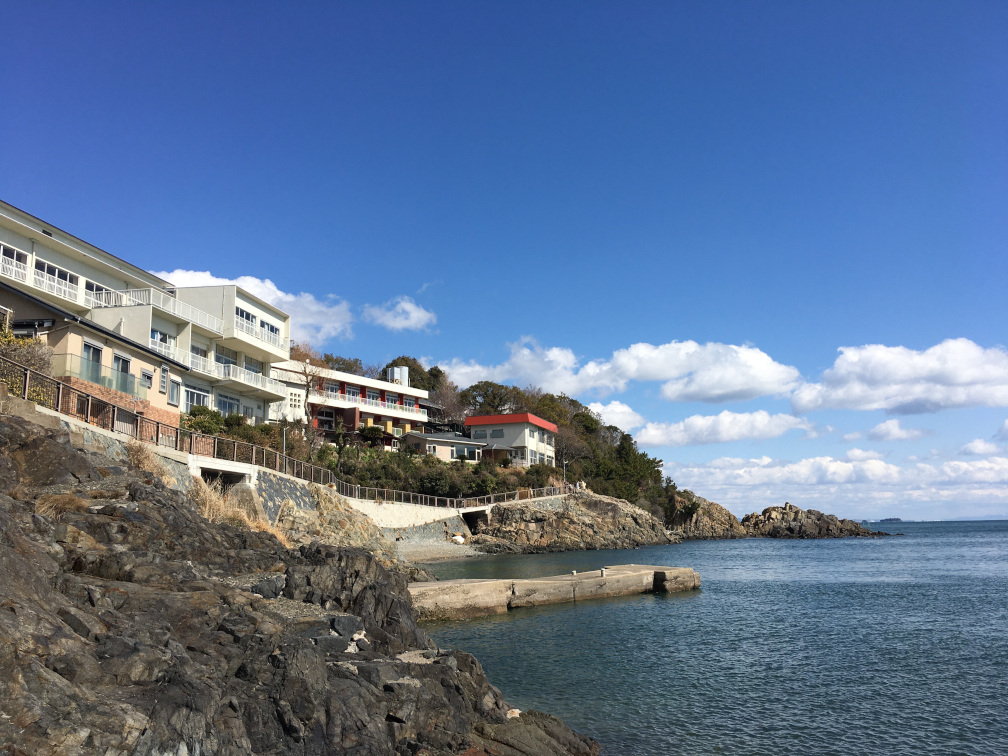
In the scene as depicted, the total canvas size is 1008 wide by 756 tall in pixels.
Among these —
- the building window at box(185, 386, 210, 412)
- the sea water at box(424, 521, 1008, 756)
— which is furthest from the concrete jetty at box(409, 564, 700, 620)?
the building window at box(185, 386, 210, 412)

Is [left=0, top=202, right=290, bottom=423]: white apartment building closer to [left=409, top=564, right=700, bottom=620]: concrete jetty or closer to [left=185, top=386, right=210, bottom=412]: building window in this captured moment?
[left=185, top=386, right=210, bottom=412]: building window

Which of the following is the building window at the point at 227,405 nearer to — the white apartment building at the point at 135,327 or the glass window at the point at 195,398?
the white apartment building at the point at 135,327

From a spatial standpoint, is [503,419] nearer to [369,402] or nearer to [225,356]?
[369,402]

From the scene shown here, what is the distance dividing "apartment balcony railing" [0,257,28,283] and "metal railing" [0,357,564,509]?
13.6 metres

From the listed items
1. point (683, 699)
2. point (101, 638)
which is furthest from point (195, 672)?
point (683, 699)

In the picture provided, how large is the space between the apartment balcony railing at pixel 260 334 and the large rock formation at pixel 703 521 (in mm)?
64635

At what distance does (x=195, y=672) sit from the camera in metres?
8.50

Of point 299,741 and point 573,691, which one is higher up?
point 299,741

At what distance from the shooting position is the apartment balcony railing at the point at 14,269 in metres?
34.4

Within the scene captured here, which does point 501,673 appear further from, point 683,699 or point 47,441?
point 47,441

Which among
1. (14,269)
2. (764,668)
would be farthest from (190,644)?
(14,269)

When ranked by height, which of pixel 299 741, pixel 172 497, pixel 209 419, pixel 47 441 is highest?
pixel 209 419

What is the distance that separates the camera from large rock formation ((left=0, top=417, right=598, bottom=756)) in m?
7.03

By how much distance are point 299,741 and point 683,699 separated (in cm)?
1002
